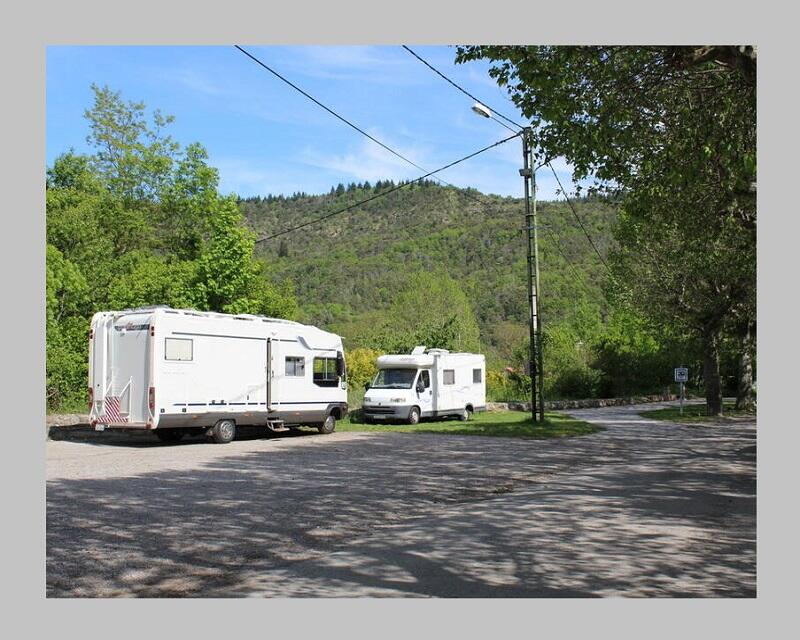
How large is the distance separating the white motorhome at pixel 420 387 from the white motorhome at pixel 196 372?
501 centimetres

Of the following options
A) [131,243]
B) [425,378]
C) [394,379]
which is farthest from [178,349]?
[131,243]

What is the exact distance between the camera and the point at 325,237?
8756cm

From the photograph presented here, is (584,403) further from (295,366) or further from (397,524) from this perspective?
(397,524)

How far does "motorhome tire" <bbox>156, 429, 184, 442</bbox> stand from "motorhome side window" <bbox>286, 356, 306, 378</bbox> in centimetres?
330

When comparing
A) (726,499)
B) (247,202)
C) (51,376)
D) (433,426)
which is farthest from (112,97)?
(247,202)

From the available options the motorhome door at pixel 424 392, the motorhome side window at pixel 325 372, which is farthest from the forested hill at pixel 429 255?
the motorhome side window at pixel 325 372

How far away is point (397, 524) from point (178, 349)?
406 inches

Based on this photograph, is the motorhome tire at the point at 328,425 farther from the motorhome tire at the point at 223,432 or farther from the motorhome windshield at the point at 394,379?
the motorhome windshield at the point at 394,379

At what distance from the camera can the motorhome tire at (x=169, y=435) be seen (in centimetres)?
1919

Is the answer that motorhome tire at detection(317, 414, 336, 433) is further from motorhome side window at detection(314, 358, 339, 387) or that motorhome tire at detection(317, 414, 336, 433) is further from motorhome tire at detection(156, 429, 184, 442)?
motorhome tire at detection(156, 429, 184, 442)

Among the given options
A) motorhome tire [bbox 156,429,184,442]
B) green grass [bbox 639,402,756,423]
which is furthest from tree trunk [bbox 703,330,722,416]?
motorhome tire [bbox 156,429,184,442]

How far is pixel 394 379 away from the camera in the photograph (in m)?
27.8

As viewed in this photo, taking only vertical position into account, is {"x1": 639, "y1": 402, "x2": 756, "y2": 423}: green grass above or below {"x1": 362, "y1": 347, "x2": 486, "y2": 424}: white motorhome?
below

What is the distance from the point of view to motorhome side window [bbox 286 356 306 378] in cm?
2153
